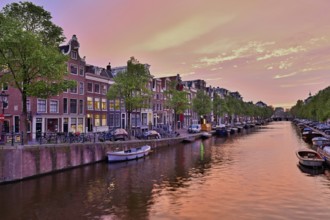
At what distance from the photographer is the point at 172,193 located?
26422mm

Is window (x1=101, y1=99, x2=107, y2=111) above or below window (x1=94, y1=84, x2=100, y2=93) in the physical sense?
below

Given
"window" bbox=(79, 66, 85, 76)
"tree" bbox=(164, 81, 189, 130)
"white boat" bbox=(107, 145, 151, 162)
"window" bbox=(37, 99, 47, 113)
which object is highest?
"window" bbox=(79, 66, 85, 76)

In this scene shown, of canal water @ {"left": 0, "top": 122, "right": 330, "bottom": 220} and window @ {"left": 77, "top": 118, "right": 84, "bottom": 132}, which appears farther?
window @ {"left": 77, "top": 118, "right": 84, "bottom": 132}

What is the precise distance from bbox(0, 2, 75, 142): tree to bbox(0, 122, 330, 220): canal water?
9111mm

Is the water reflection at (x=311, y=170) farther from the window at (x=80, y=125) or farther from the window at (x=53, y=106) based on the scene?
the window at (x=53, y=106)

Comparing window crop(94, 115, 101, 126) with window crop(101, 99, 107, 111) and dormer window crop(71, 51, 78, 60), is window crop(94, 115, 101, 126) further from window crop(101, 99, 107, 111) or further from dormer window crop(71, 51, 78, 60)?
dormer window crop(71, 51, 78, 60)

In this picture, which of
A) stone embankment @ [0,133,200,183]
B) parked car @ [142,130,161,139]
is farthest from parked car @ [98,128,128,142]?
parked car @ [142,130,161,139]

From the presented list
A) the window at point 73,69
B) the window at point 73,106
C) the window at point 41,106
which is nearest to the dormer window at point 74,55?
the window at point 73,69

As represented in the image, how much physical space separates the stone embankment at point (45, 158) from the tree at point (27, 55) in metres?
2.70

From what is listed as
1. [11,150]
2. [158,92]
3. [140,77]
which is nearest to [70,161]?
[11,150]

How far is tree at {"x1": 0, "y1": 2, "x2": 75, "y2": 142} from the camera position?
30.4 metres

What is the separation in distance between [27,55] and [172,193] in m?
20.3

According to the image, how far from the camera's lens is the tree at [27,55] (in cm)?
3041

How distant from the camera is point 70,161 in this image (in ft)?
119
